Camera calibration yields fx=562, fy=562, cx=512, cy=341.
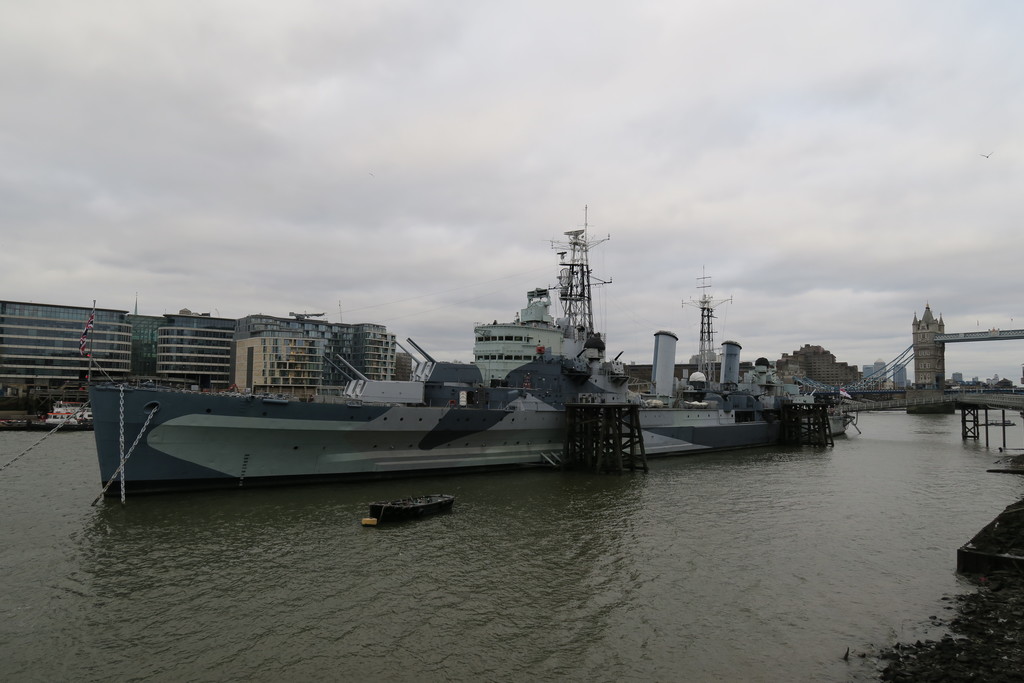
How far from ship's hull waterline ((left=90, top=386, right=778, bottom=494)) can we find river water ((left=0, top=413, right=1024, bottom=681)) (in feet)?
2.95

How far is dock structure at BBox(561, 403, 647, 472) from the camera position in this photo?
92.9ft

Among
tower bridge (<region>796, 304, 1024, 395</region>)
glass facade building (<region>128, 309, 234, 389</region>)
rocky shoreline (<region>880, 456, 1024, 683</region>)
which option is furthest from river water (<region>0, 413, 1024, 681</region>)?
tower bridge (<region>796, 304, 1024, 395</region>)

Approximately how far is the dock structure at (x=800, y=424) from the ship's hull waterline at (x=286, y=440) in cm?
2907

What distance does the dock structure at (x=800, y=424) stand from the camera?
4678 centimetres

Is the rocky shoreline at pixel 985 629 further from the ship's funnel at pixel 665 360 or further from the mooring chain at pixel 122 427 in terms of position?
the ship's funnel at pixel 665 360

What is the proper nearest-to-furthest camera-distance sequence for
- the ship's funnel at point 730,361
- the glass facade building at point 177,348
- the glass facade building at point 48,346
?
the ship's funnel at point 730,361
the glass facade building at point 48,346
the glass facade building at point 177,348

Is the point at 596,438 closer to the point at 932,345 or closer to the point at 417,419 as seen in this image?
the point at 417,419

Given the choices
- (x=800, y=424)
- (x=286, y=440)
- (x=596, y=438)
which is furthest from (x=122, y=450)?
(x=800, y=424)

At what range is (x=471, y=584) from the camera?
1230 centimetres

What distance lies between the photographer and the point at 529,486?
24.0m

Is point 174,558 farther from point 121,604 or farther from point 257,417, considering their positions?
point 257,417

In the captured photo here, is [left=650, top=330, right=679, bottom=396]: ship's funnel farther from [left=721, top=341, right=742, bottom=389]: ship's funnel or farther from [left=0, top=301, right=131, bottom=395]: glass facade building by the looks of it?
[left=0, top=301, right=131, bottom=395]: glass facade building

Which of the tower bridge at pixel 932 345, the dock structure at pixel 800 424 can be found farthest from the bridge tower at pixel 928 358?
the dock structure at pixel 800 424

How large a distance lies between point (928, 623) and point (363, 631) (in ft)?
34.3
